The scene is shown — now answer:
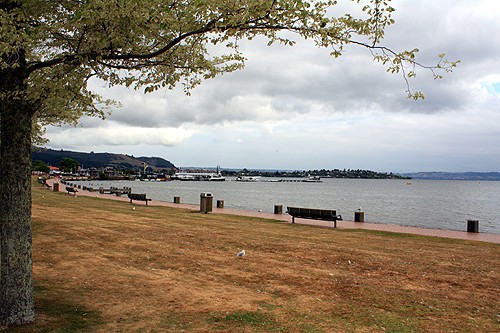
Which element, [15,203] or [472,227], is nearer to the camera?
[15,203]

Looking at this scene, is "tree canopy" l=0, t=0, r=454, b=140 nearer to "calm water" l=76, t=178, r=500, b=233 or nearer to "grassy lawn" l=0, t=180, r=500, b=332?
"grassy lawn" l=0, t=180, r=500, b=332

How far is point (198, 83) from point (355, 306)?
4.90 meters

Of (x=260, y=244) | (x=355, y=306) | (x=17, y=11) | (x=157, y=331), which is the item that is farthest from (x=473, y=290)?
(x=17, y=11)

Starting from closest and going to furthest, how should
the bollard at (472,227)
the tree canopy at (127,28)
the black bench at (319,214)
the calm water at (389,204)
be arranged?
the tree canopy at (127,28)
the black bench at (319,214)
the bollard at (472,227)
the calm water at (389,204)

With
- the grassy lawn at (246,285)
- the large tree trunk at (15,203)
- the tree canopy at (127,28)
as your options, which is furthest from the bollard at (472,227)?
the large tree trunk at (15,203)

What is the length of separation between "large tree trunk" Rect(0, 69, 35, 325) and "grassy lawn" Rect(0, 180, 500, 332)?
0.37 metres

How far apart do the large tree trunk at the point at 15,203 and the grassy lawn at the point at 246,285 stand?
37cm

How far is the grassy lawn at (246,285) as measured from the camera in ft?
17.2

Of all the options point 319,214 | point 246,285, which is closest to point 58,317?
point 246,285

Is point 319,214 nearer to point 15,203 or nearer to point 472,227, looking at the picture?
point 472,227

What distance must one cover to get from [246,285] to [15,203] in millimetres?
4432

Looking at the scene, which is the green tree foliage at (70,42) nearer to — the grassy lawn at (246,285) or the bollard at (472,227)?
the grassy lawn at (246,285)

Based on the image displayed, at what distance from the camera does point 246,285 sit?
7047mm

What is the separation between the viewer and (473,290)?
23.5 ft
